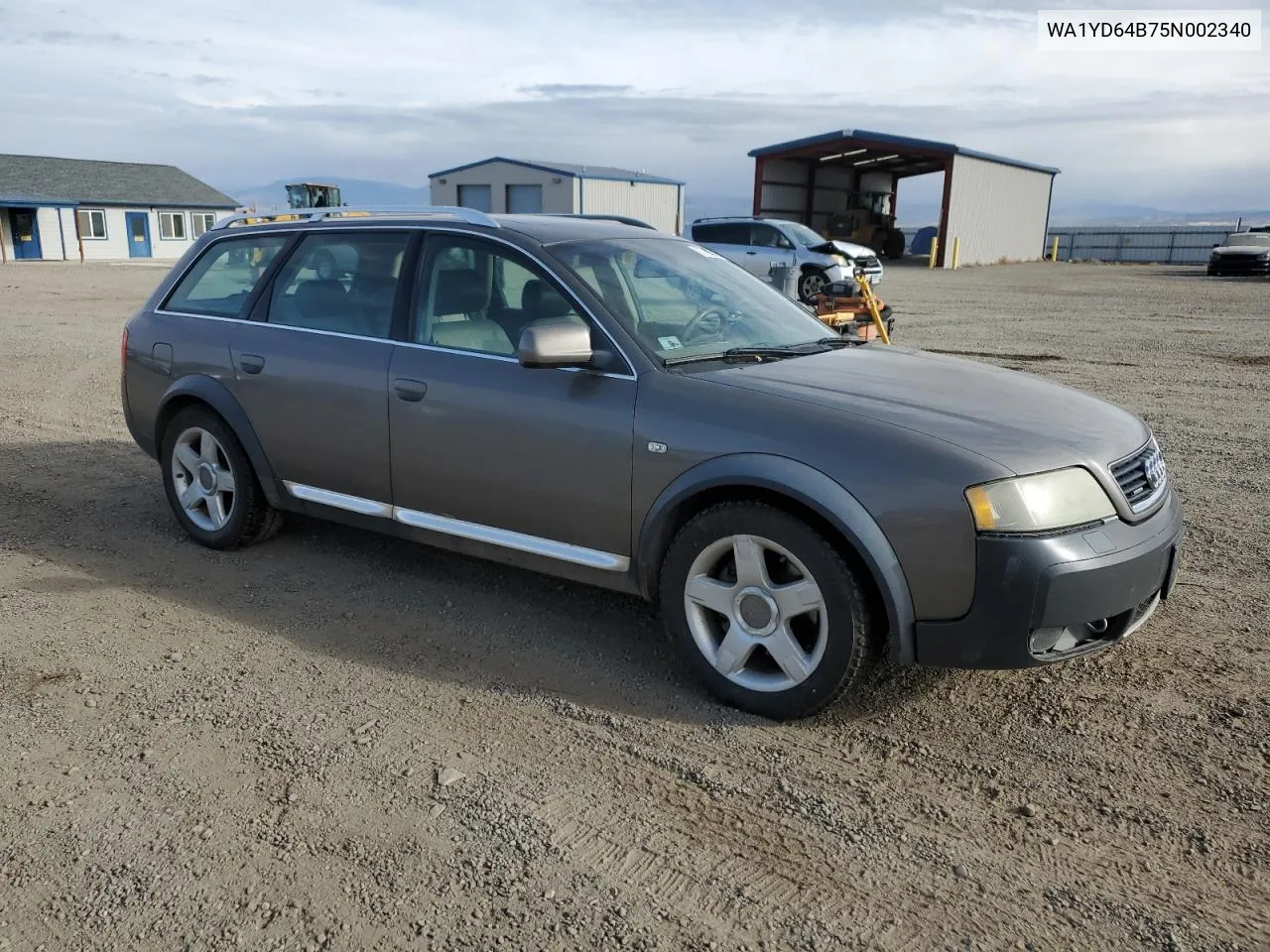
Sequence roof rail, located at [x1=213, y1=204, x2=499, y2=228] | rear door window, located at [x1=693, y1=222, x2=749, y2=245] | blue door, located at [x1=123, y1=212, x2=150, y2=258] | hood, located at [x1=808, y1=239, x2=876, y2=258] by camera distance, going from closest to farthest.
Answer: roof rail, located at [x1=213, y1=204, x2=499, y2=228], hood, located at [x1=808, y1=239, x2=876, y2=258], rear door window, located at [x1=693, y1=222, x2=749, y2=245], blue door, located at [x1=123, y1=212, x2=150, y2=258]

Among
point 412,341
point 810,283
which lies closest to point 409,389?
point 412,341

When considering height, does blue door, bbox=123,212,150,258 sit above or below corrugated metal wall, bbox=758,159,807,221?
below

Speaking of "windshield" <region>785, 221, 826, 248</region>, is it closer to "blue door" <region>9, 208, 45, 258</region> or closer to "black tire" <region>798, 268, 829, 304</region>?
"black tire" <region>798, 268, 829, 304</region>

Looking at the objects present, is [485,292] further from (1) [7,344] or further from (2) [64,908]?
(1) [7,344]

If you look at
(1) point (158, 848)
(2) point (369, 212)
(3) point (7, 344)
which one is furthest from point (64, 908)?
(3) point (7, 344)

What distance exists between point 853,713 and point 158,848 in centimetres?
226

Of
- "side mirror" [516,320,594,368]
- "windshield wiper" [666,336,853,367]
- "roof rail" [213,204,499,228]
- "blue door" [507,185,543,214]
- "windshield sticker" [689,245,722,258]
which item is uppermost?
"blue door" [507,185,543,214]

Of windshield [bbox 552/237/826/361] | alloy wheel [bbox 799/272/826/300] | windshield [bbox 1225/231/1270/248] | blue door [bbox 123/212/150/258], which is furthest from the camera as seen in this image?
blue door [bbox 123/212/150/258]

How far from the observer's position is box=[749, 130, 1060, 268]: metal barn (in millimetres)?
41281

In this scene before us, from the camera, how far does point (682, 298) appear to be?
4.51m

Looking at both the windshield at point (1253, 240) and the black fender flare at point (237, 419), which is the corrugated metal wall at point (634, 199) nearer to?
the windshield at point (1253, 240)

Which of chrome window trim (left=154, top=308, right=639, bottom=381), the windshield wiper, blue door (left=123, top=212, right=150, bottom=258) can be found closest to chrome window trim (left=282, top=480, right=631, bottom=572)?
chrome window trim (left=154, top=308, right=639, bottom=381)

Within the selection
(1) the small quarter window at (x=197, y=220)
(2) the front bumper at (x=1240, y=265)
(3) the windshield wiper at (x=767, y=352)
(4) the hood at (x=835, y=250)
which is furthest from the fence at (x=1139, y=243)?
(3) the windshield wiper at (x=767, y=352)

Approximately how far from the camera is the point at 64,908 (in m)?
2.71
